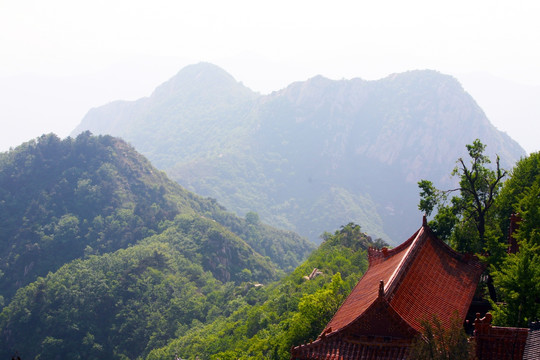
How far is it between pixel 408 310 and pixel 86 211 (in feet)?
309

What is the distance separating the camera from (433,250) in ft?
74.8

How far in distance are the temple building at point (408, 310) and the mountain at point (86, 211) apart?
247 ft

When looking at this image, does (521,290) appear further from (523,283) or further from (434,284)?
(434,284)

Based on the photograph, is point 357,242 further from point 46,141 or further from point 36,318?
point 46,141

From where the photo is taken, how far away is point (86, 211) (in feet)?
334

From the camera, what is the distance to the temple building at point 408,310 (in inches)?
616

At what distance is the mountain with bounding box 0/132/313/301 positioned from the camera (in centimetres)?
8956

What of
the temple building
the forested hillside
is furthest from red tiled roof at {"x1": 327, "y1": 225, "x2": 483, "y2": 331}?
the forested hillside

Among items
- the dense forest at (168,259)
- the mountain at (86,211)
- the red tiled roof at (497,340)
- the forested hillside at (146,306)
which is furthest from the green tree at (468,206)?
the mountain at (86,211)

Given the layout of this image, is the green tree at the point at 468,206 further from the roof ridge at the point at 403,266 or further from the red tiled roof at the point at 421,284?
the roof ridge at the point at 403,266

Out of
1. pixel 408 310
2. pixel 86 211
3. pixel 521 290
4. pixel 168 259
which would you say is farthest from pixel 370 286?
pixel 86 211

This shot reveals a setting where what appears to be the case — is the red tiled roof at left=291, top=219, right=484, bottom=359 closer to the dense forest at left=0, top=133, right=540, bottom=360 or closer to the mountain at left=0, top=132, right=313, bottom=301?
the dense forest at left=0, top=133, right=540, bottom=360

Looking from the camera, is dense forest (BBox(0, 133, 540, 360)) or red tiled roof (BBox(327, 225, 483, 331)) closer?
red tiled roof (BBox(327, 225, 483, 331))

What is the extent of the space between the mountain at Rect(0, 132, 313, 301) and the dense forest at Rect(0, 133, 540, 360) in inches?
11.3
